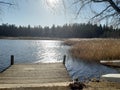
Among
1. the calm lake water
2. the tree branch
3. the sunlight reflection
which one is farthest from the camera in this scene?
the sunlight reflection

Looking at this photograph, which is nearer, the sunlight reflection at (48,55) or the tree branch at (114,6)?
the tree branch at (114,6)

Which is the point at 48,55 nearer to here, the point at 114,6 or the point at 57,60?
the point at 57,60

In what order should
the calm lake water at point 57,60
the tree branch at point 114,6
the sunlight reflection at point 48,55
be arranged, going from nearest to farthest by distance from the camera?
the tree branch at point 114,6 < the calm lake water at point 57,60 < the sunlight reflection at point 48,55

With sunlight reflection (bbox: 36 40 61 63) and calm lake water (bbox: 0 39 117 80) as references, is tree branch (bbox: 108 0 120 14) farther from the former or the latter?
sunlight reflection (bbox: 36 40 61 63)

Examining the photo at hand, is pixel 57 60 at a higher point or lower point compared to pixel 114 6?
lower

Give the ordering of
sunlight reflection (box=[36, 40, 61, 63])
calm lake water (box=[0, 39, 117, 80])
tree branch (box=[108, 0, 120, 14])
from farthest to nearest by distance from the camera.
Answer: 1. sunlight reflection (box=[36, 40, 61, 63])
2. calm lake water (box=[0, 39, 117, 80])
3. tree branch (box=[108, 0, 120, 14])

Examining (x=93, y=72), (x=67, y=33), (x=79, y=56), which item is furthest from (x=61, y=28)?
(x=93, y=72)

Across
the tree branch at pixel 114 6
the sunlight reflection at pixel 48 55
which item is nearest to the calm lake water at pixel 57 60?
the sunlight reflection at pixel 48 55

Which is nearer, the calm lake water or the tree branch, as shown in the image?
the tree branch

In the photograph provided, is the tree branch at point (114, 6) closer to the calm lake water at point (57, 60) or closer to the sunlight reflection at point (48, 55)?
the calm lake water at point (57, 60)

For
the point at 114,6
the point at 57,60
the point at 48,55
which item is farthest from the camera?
the point at 48,55

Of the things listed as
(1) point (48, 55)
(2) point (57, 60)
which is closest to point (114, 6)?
(2) point (57, 60)

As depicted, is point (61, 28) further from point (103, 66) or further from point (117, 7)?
point (117, 7)

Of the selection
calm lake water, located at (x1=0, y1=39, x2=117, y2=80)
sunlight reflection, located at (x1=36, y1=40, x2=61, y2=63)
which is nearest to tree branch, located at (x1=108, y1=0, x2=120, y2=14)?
calm lake water, located at (x1=0, y1=39, x2=117, y2=80)
